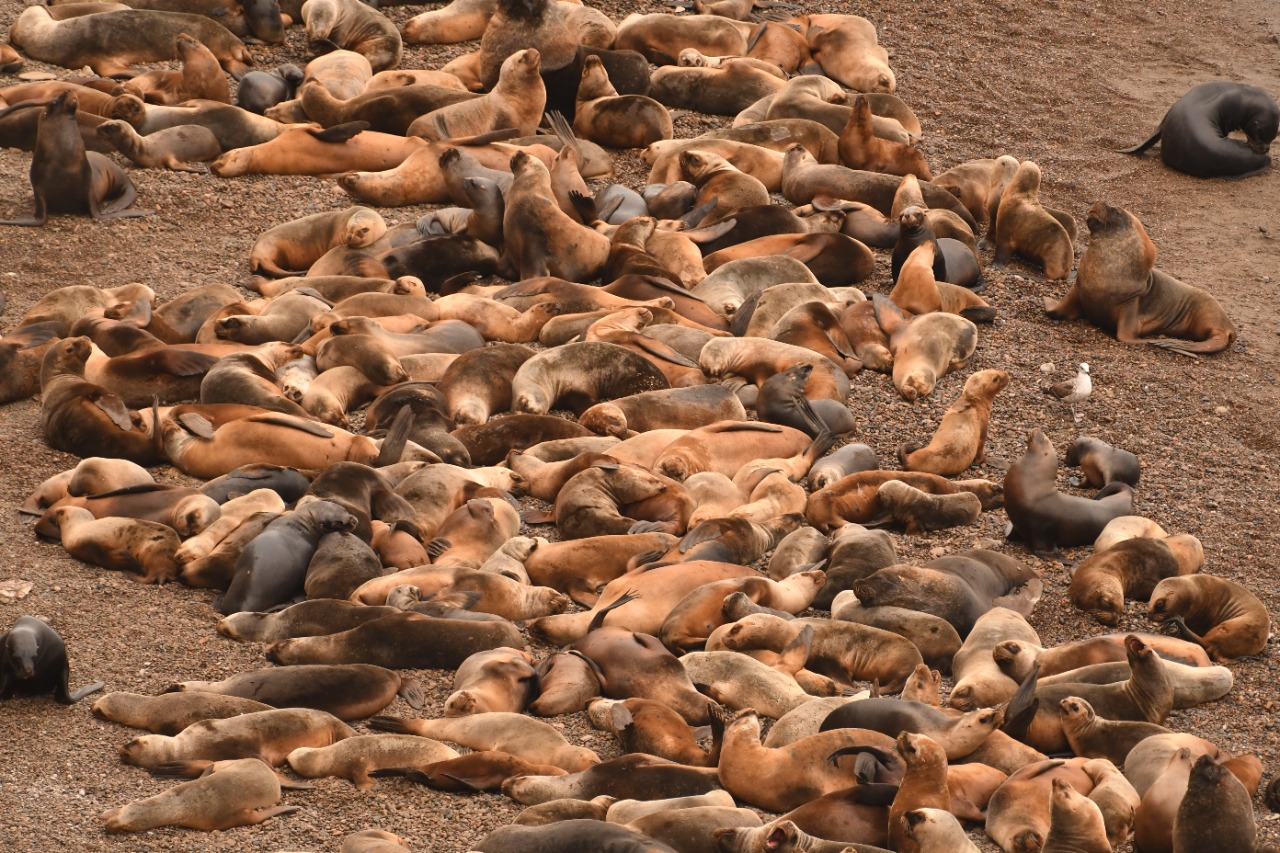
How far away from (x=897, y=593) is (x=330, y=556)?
219 centimetres

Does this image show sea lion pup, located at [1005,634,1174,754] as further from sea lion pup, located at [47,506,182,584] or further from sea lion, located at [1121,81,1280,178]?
sea lion, located at [1121,81,1280,178]

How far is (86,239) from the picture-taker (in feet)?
28.6

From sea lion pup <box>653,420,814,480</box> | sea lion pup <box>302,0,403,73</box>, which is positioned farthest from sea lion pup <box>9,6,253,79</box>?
sea lion pup <box>653,420,814,480</box>

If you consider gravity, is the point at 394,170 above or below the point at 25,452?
above

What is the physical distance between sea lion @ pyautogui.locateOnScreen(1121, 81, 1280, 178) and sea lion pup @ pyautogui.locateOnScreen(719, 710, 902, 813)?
8.84m

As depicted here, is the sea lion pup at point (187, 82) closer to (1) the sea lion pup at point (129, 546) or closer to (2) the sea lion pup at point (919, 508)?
(1) the sea lion pup at point (129, 546)

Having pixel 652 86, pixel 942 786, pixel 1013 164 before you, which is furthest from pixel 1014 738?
pixel 652 86

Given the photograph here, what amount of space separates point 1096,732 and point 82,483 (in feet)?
13.7

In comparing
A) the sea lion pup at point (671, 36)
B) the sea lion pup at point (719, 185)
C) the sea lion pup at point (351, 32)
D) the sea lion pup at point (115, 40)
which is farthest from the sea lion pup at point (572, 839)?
the sea lion pup at point (671, 36)

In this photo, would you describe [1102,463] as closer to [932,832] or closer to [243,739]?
[932,832]

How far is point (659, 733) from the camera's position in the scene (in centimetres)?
468

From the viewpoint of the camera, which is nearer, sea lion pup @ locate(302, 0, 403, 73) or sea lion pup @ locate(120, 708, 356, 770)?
sea lion pup @ locate(120, 708, 356, 770)

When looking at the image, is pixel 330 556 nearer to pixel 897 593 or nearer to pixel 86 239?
pixel 897 593

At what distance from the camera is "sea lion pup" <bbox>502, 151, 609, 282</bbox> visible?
8555 mm
